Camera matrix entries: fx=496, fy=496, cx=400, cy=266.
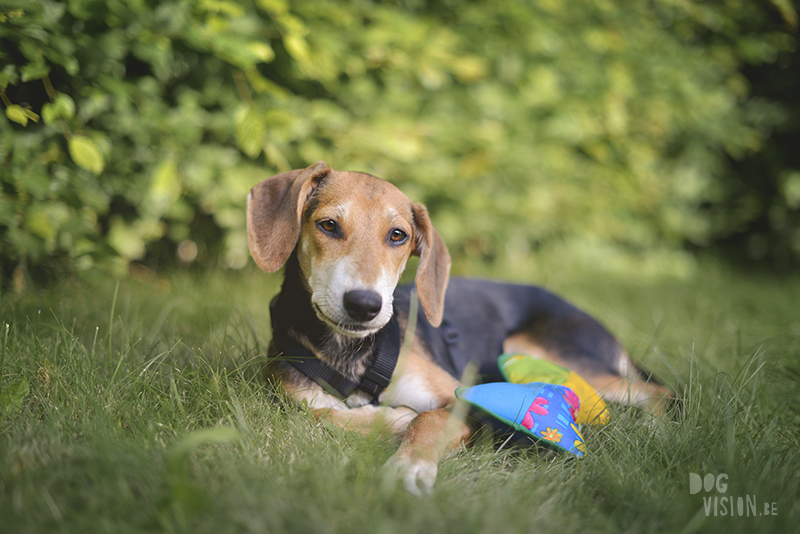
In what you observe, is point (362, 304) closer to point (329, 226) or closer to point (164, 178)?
point (329, 226)

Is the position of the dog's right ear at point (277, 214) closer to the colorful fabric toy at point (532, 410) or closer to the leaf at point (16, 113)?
the colorful fabric toy at point (532, 410)

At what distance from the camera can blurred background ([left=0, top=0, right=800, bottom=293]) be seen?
309 cm

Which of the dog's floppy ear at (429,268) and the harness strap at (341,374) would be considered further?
the dog's floppy ear at (429,268)

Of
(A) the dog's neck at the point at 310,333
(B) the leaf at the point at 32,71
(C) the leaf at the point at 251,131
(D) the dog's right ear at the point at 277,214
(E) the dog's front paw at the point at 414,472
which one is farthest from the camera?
(C) the leaf at the point at 251,131

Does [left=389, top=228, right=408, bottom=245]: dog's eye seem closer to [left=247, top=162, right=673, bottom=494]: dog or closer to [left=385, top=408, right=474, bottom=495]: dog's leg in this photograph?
[left=247, top=162, right=673, bottom=494]: dog

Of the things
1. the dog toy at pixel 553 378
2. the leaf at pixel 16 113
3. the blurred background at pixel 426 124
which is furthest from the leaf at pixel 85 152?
the dog toy at pixel 553 378

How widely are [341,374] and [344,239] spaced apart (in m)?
0.65

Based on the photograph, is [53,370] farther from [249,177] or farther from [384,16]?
[384,16]

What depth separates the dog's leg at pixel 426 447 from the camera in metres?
1.72

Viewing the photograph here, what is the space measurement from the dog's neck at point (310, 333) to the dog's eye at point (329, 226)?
0.78 feet

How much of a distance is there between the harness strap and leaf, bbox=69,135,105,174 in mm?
1681

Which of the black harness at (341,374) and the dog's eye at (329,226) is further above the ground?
the dog's eye at (329,226)

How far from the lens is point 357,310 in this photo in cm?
205

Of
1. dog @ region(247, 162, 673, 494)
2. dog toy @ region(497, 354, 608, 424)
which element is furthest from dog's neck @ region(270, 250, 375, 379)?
dog toy @ region(497, 354, 608, 424)
